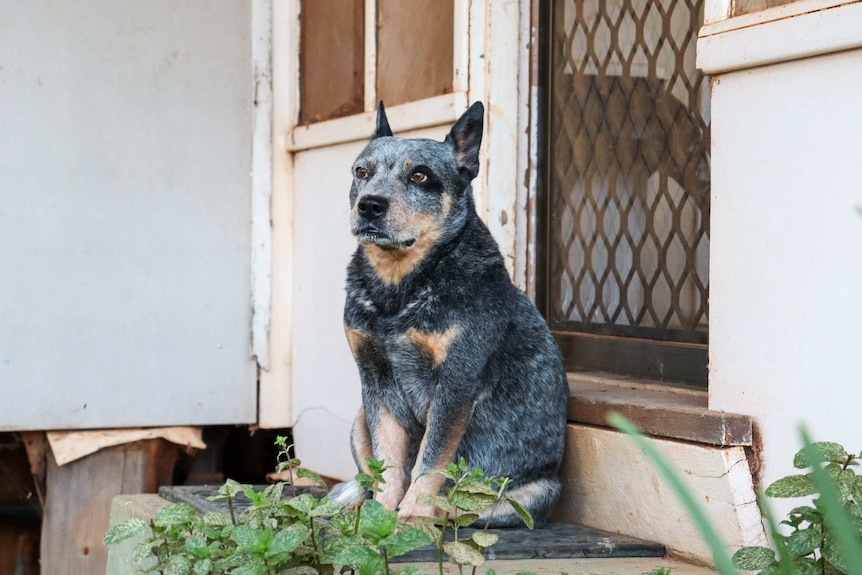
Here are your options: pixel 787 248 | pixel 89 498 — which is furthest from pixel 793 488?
pixel 89 498

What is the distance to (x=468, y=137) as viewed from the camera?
10.7 feet

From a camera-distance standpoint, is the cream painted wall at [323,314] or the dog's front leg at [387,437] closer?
the dog's front leg at [387,437]

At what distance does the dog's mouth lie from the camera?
9.98ft

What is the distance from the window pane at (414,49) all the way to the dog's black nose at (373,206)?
1.27 metres

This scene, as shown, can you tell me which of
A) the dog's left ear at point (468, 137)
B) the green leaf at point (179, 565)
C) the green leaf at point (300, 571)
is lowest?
the green leaf at point (179, 565)

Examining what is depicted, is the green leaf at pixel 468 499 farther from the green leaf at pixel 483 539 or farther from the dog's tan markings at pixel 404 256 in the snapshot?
the dog's tan markings at pixel 404 256

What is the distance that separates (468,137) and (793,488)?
5.02 ft

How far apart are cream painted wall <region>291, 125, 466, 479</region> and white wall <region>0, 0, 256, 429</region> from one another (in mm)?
244

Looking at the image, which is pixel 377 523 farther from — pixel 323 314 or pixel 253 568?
pixel 323 314

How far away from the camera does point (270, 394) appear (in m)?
5.15

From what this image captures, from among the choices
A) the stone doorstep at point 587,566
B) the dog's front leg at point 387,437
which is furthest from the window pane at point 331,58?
the stone doorstep at point 587,566

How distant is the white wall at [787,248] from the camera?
2.63m

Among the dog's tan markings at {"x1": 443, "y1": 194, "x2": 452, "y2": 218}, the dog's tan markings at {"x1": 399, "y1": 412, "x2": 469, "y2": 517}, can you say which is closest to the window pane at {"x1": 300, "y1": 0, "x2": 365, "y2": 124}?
the dog's tan markings at {"x1": 443, "y1": 194, "x2": 452, "y2": 218}

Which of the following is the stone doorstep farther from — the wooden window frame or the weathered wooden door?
the weathered wooden door
